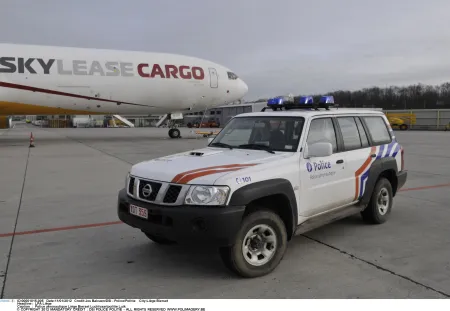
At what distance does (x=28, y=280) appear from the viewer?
3904 millimetres

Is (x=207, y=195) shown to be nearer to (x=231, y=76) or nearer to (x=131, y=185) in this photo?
(x=131, y=185)

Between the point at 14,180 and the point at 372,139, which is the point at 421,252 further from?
the point at 14,180

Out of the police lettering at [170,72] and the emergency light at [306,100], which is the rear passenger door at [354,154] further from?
the police lettering at [170,72]

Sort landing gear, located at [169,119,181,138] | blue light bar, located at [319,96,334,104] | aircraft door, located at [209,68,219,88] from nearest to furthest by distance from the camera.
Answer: blue light bar, located at [319,96,334,104] < aircraft door, located at [209,68,219,88] < landing gear, located at [169,119,181,138]

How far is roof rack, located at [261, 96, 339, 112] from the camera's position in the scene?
221 inches

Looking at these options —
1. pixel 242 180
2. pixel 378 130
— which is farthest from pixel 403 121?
pixel 242 180

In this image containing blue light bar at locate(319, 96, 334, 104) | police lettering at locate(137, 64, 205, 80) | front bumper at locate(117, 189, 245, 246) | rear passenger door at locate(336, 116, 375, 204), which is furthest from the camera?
police lettering at locate(137, 64, 205, 80)

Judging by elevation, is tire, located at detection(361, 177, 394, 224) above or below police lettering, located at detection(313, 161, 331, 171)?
below

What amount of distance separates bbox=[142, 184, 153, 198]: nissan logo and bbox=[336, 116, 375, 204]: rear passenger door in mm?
2564

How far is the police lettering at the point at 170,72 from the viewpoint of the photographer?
21.3 meters

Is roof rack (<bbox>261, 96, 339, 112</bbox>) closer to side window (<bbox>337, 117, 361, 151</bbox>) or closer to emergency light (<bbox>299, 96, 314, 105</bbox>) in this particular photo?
emergency light (<bbox>299, 96, 314, 105</bbox>)

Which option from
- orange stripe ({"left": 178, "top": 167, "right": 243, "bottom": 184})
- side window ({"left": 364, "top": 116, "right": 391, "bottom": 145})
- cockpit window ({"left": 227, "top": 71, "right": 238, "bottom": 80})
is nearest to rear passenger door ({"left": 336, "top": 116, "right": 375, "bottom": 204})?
side window ({"left": 364, "top": 116, "right": 391, "bottom": 145})

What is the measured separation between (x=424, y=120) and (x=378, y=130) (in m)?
42.1

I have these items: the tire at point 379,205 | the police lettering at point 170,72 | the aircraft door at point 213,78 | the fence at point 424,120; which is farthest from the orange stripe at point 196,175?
the fence at point 424,120
